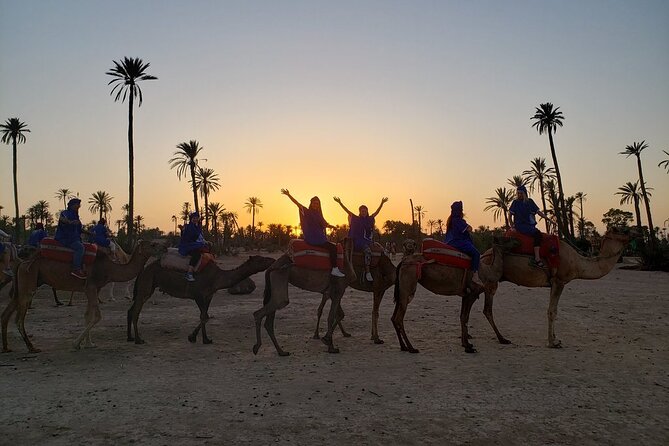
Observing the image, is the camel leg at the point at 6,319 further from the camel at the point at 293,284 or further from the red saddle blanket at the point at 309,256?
the red saddle blanket at the point at 309,256

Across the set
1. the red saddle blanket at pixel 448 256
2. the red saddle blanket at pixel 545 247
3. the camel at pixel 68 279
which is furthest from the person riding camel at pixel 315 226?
the red saddle blanket at pixel 545 247

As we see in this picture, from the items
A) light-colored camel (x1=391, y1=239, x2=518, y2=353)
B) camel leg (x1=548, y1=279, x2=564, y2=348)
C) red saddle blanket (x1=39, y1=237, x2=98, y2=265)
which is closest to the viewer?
camel leg (x1=548, y1=279, x2=564, y2=348)

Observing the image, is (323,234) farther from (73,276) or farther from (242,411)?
(73,276)

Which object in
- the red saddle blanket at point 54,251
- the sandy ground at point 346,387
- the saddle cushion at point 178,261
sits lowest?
the sandy ground at point 346,387

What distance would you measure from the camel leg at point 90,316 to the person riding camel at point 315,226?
14.4ft

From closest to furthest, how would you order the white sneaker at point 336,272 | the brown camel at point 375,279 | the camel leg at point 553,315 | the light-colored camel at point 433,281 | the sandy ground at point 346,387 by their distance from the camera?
the sandy ground at point 346,387, the camel leg at point 553,315, the white sneaker at point 336,272, the light-colored camel at point 433,281, the brown camel at point 375,279

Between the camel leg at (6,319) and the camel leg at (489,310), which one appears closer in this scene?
the camel leg at (6,319)

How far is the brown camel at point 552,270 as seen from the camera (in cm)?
959

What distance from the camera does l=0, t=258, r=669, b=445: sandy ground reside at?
486cm

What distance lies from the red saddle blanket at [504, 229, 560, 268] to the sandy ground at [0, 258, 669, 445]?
5.36 feet

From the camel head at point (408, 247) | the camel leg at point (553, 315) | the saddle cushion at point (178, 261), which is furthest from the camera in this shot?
the saddle cushion at point (178, 261)

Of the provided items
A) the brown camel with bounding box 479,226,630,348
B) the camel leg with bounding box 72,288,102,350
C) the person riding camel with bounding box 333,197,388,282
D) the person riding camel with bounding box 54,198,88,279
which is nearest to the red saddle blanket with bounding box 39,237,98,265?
the person riding camel with bounding box 54,198,88,279

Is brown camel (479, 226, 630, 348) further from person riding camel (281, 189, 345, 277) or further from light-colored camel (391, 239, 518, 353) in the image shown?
person riding camel (281, 189, 345, 277)

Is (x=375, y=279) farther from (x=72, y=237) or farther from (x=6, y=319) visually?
(x=6, y=319)
